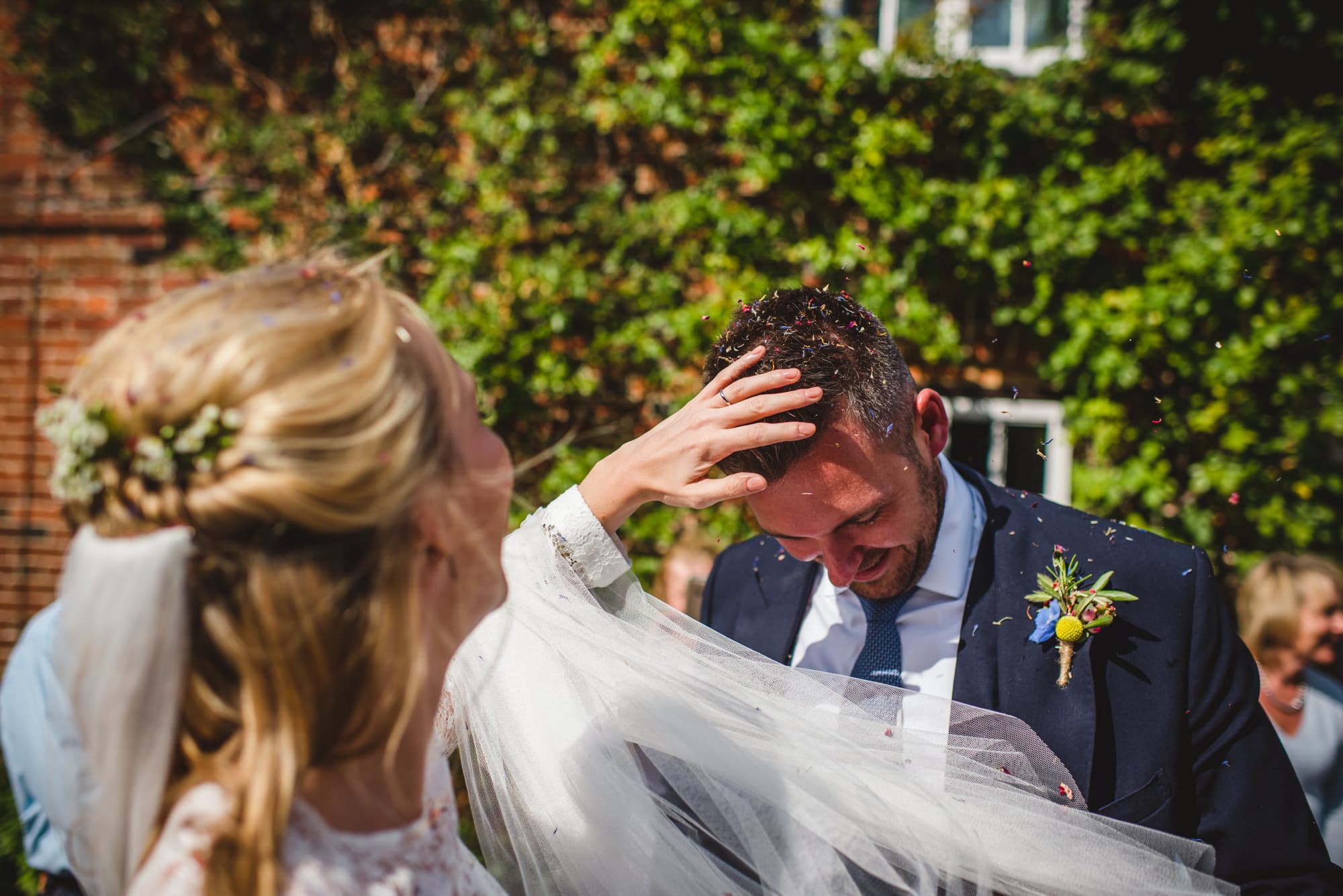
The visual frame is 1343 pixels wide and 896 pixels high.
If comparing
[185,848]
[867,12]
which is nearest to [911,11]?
[867,12]

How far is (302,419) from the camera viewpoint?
1.11 metres

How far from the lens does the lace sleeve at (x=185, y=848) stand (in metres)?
1.09

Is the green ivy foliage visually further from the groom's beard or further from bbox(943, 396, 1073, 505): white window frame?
the groom's beard

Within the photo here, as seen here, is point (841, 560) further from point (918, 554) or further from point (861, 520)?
point (918, 554)

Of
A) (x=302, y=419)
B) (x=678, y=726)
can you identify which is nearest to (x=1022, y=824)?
(x=678, y=726)

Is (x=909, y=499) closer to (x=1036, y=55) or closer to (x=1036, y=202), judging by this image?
(x=1036, y=202)

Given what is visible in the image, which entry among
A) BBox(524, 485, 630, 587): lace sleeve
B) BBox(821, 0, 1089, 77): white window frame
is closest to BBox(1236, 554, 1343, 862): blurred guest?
BBox(821, 0, 1089, 77): white window frame

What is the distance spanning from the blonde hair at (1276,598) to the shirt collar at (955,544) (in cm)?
203

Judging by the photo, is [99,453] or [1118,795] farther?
[1118,795]

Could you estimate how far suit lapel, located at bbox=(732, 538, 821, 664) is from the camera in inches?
88.0

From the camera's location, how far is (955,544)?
216 cm

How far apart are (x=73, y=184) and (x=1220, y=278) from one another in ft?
19.7

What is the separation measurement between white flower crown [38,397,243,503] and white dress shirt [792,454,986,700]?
161 cm

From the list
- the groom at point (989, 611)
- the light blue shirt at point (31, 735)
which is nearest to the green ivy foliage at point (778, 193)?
the groom at point (989, 611)
